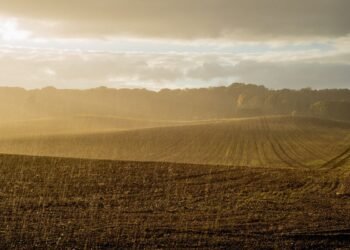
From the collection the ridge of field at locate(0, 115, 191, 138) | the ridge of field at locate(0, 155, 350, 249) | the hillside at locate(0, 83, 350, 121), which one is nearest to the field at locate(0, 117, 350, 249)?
the ridge of field at locate(0, 155, 350, 249)

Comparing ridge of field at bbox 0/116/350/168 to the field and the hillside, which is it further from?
the hillside

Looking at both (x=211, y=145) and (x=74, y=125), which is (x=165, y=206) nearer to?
(x=211, y=145)

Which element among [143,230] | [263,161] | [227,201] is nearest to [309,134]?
[263,161]

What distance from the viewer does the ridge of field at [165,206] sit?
1541cm

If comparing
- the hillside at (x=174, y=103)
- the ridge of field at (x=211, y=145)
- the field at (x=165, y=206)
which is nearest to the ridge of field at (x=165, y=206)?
the field at (x=165, y=206)

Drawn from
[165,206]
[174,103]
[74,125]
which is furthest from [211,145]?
[174,103]

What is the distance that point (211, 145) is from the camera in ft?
222

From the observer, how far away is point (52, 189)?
22.0 m

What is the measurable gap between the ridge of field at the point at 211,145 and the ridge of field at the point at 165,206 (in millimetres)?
25520

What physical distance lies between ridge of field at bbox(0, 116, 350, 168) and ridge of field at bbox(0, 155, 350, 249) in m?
25.5

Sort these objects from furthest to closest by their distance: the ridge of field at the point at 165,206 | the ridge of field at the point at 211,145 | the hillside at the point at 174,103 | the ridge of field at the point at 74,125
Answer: the hillside at the point at 174,103 < the ridge of field at the point at 74,125 < the ridge of field at the point at 211,145 < the ridge of field at the point at 165,206

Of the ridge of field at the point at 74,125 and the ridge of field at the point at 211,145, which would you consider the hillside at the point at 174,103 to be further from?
the ridge of field at the point at 211,145

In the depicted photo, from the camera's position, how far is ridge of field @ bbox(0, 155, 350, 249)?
50.5 ft

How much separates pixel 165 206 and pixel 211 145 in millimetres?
47864
